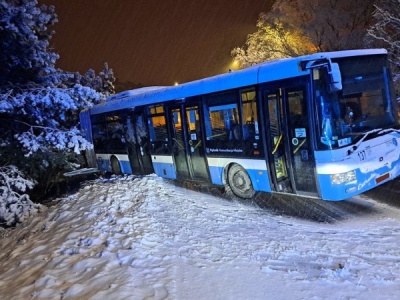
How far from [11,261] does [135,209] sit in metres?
2.65

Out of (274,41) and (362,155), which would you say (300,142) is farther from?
(274,41)

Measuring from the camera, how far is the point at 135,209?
319 inches

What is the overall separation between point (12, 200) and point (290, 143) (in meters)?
8.37

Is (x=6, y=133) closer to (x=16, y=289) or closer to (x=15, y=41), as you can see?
(x=15, y=41)

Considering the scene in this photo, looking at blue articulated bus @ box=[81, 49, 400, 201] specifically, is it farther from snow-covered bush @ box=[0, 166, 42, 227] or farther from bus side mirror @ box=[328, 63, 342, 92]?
snow-covered bush @ box=[0, 166, 42, 227]

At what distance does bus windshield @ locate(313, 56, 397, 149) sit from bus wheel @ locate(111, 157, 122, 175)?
993cm

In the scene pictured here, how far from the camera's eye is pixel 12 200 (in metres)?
10.7

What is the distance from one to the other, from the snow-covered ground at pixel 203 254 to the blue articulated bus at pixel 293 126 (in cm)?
87

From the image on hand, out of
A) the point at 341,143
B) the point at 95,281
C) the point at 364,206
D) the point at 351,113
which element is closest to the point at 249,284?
the point at 95,281

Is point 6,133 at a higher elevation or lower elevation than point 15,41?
lower

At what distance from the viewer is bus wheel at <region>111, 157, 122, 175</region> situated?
1491 centimetres

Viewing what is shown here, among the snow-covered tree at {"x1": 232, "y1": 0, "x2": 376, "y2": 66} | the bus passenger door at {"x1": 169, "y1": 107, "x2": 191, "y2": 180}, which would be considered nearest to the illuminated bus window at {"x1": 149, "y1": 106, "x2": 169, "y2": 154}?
the bus passenger door at {"x1": 169, "y1": 107, "x2": 191, "y2": 180}

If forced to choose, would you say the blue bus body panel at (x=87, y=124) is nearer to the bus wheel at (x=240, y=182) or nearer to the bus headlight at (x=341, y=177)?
the bus wheel at (x=240, y=182)

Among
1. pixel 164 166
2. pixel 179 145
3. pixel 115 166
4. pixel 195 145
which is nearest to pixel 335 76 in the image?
pixel 195 145
